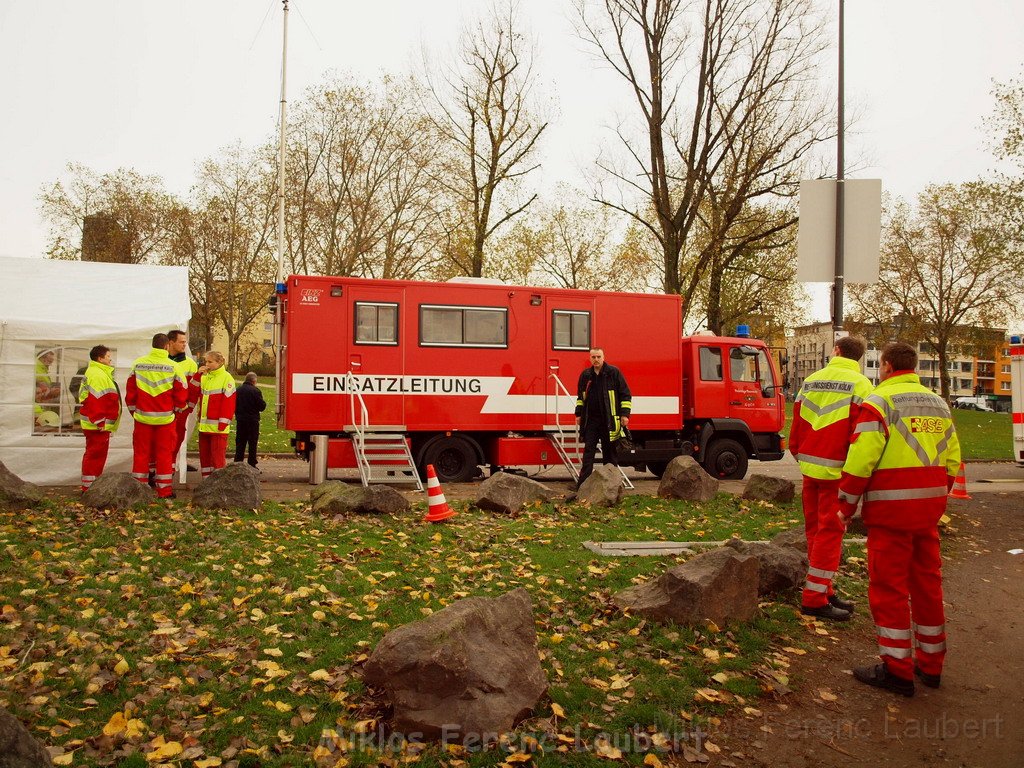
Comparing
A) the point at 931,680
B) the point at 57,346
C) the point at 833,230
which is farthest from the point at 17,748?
the point at 57,346

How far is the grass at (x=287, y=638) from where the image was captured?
4.08 metres

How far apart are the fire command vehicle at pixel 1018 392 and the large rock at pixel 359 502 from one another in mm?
13005

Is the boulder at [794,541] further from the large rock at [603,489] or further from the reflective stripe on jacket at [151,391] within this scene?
the reflective stripe on jacket at [151,391]

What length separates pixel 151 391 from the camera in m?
10.6

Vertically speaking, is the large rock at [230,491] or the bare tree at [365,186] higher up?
the bare tree at [365,186]

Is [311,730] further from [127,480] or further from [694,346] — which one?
[694,346]

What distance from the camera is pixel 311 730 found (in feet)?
13.4

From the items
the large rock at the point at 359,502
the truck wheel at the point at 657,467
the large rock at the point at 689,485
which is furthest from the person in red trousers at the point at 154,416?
the truck wheel at the point at 657,467

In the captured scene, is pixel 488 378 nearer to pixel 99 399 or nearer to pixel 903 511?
pixel 99 399

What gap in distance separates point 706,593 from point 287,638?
287cm

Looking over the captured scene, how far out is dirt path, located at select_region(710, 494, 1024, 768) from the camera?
13.6ft

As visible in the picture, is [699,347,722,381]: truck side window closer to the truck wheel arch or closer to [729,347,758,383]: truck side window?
[729,347,758,383]: truck side window

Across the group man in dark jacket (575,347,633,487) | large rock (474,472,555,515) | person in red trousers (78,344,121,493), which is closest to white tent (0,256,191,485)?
person in red trousers (78,344,121,493)

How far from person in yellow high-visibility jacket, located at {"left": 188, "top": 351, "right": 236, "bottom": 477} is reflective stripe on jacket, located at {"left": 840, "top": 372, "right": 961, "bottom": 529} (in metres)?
9.83
